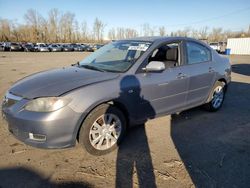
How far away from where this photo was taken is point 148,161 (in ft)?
10.1

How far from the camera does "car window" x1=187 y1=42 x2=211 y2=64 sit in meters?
4.39

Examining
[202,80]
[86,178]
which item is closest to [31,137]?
[86,178]

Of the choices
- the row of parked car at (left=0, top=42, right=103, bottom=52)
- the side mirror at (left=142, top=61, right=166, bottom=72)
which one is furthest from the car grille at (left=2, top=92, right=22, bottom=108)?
the row of parked car at (left=0, top=42, right=103, bottom=52)

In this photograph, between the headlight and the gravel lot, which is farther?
the headlight

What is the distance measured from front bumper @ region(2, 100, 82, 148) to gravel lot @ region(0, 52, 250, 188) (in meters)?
0.36

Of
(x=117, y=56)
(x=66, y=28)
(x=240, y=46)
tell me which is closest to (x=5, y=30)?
(x=66, y=28)

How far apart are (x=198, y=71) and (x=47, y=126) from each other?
310cm

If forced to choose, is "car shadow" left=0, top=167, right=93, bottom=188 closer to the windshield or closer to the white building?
the windshield

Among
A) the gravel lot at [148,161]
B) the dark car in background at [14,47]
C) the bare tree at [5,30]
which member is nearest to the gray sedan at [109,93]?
the gravel lot at [148,161]

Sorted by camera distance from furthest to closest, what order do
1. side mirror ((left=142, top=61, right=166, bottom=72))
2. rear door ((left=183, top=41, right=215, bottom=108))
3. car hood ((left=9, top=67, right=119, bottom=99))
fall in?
rear door ((left=183, top=41, right=215, bottom=108)) → side mirror ((left=142, top=61, right=166, bottom=72)) → car hood ((left=9, top=67, right=119, bottom=99))

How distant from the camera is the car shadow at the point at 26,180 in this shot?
2555 millimetres

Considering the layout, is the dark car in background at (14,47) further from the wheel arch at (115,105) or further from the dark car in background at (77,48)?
the wheel arch at (115,105)

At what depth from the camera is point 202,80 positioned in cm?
456

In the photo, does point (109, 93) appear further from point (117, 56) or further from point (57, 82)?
point (117, 56)
